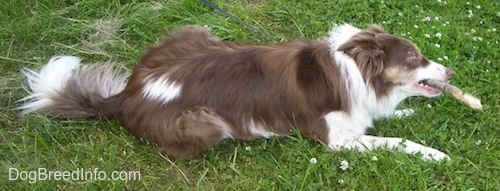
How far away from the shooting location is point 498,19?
516cm

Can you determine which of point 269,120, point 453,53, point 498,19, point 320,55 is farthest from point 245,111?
point 498,19

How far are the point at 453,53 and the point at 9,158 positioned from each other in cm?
316

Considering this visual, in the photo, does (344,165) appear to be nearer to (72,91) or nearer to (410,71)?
(410,71)

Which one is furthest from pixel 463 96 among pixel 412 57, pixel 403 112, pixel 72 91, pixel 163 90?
pixel 72 91

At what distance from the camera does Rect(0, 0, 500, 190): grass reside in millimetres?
3725

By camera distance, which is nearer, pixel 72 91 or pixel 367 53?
pixel 367 53

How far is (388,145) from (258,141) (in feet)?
2.62

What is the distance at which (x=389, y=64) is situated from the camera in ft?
12.0

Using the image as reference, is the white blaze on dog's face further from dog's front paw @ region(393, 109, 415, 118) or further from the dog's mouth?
dog's front paw @ region(393, 109, 415, 118)

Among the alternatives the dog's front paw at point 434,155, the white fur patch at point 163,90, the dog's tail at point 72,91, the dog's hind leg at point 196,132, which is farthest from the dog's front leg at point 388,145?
the dog's tail at point 72,91

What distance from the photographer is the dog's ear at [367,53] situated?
11.9ft

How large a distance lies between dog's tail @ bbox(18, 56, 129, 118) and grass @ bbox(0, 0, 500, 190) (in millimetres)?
93

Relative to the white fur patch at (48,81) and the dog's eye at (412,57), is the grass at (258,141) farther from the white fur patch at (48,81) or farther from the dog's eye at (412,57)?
the dog's eye at (412,57)

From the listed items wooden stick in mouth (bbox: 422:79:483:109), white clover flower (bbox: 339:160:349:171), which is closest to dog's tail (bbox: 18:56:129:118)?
white clover flower (bbox: 339:160:349:171)
